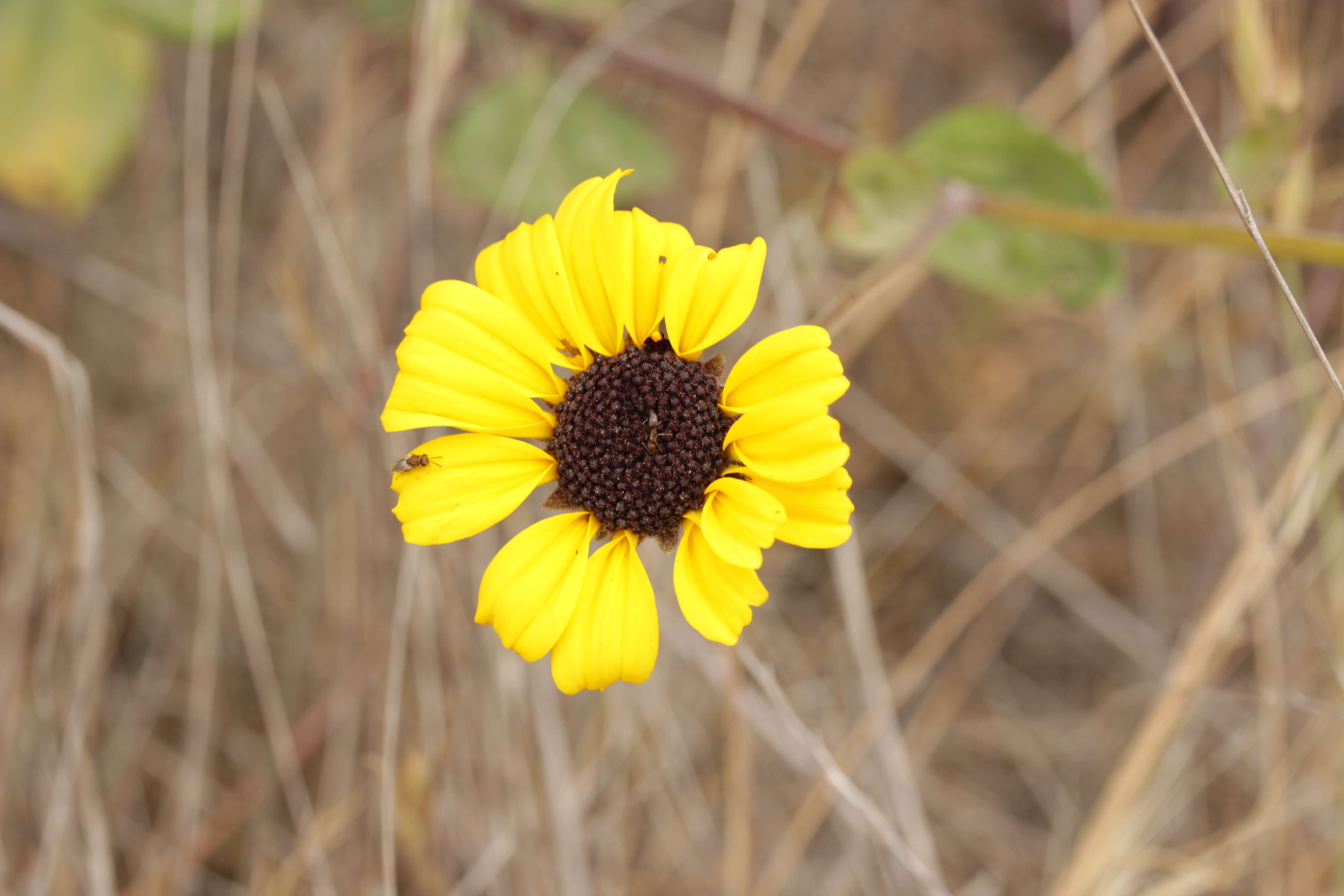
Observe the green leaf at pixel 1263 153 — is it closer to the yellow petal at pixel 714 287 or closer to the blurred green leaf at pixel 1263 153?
the blurred green leaf at pixel 1263 153

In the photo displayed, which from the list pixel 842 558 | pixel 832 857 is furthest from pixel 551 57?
pixel 832 857

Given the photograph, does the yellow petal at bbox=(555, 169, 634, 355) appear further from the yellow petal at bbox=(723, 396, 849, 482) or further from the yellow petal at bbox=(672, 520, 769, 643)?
the yellow petal at bbox=(672, 520, 769, 643)

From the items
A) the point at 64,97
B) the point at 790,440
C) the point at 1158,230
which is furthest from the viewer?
the point at 64,97

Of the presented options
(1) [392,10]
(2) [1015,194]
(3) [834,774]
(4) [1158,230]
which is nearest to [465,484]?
(3) [834,774]

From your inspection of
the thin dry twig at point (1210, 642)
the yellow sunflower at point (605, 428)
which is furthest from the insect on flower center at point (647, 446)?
the thin dry twig at point (1210, 642)

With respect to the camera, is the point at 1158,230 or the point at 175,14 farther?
the point at 175,14

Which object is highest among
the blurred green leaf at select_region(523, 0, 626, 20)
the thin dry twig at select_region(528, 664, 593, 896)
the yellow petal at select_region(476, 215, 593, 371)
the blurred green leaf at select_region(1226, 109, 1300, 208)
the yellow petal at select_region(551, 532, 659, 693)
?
the blurred green leaf at select_region(523, 0, 626, 20)

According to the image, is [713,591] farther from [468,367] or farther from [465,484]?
[468,367]

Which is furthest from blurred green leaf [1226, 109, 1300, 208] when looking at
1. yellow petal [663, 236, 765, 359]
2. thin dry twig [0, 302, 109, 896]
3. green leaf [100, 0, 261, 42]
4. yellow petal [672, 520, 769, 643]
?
thin dry twig [0, 302, 109, 896]
